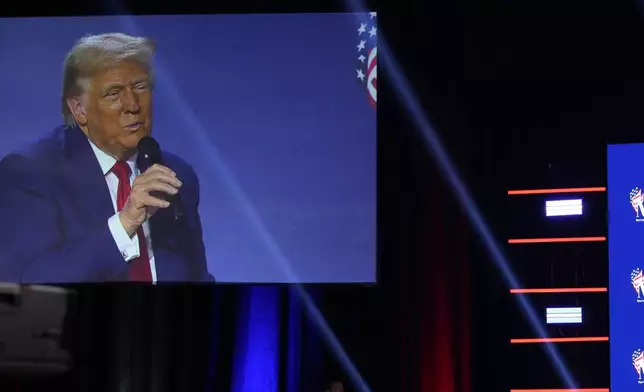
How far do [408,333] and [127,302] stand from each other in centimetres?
124

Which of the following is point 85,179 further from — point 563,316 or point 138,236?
point 563,316

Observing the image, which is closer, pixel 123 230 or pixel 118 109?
pixel 123 230

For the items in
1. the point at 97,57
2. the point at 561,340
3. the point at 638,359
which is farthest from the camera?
the point at 97,57

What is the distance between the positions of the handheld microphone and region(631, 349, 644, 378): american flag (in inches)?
78.7

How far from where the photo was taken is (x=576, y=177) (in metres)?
4.07

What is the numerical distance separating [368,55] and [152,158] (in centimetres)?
107

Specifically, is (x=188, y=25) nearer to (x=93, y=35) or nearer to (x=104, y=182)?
(x=93, y=35)

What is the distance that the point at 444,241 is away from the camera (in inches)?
163

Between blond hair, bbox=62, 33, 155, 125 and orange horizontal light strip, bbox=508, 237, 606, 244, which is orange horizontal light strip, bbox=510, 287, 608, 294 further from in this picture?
blond hair, bbox=62, 33, 155, 125

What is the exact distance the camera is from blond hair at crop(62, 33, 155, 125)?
4.32 m

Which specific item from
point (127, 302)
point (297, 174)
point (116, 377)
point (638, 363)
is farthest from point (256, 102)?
point (638, 363)

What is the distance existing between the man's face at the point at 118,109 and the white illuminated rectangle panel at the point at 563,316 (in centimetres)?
193

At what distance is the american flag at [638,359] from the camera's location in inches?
151

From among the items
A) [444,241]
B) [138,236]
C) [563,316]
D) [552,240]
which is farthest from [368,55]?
[563,316]
